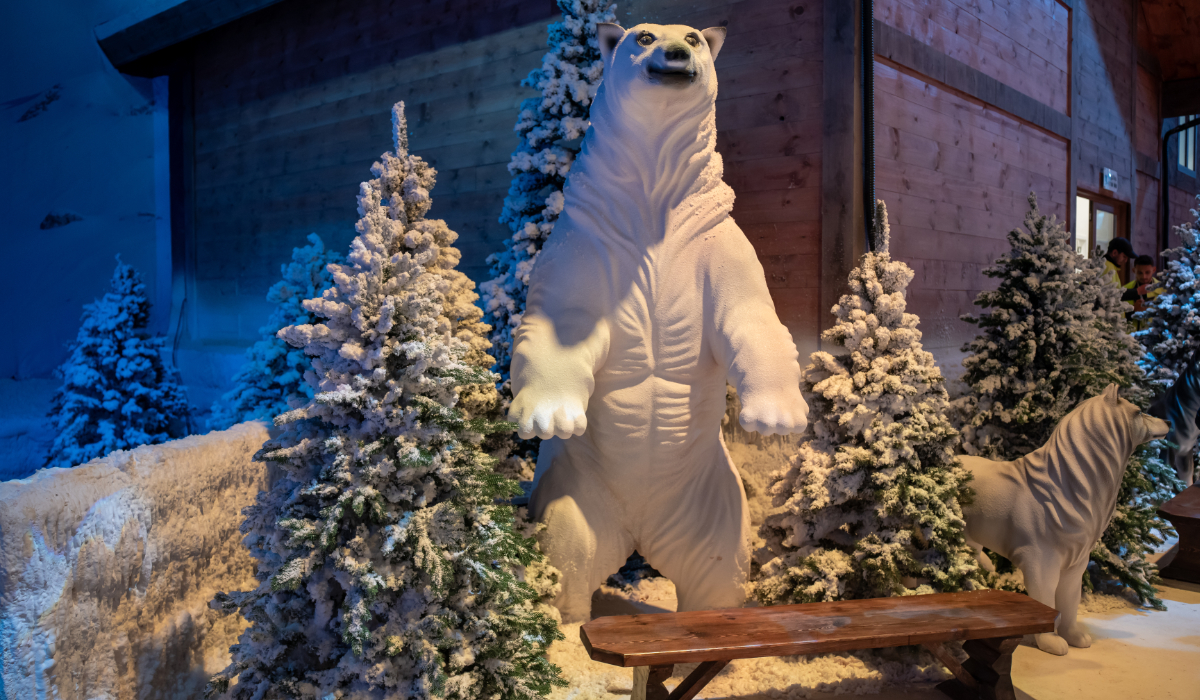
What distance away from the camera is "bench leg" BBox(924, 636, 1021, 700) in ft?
7.22

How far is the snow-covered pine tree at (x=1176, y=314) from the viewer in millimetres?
4016

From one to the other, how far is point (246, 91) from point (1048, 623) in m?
6.45

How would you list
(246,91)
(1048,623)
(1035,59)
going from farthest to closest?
(246,91), (1035,59), (1048,623)

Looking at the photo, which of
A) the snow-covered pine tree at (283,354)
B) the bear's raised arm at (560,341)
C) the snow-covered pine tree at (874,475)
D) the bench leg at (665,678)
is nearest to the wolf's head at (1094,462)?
the snow-covered pine tree at (874,475)

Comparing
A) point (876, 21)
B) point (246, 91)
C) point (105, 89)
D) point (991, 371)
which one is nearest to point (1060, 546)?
point (991, 371)

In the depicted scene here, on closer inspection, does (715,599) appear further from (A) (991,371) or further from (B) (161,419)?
(B) (161,419)

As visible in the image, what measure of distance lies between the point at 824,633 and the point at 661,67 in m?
1.68

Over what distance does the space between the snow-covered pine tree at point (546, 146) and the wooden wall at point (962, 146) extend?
4.58 ft

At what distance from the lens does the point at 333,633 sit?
1786mm

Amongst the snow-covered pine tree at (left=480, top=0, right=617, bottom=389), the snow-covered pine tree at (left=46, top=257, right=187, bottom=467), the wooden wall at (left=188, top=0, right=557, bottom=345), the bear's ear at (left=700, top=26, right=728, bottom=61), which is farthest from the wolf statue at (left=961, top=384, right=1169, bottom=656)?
the snow-covered pine tree at (left=46, top=257, right=187, bottom=467)

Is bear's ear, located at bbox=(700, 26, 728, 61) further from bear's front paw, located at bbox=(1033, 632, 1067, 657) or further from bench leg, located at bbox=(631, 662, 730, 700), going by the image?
bear's front paw, located at bbox=(1033, 632, 1067, 657)

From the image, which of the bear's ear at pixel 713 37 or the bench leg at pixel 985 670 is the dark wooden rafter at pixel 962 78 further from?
the bench leg at pixel 985 670

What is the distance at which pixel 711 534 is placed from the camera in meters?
2.35

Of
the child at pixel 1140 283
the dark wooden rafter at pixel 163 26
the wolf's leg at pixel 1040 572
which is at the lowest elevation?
the wolf's leg at pixel 1040 572
